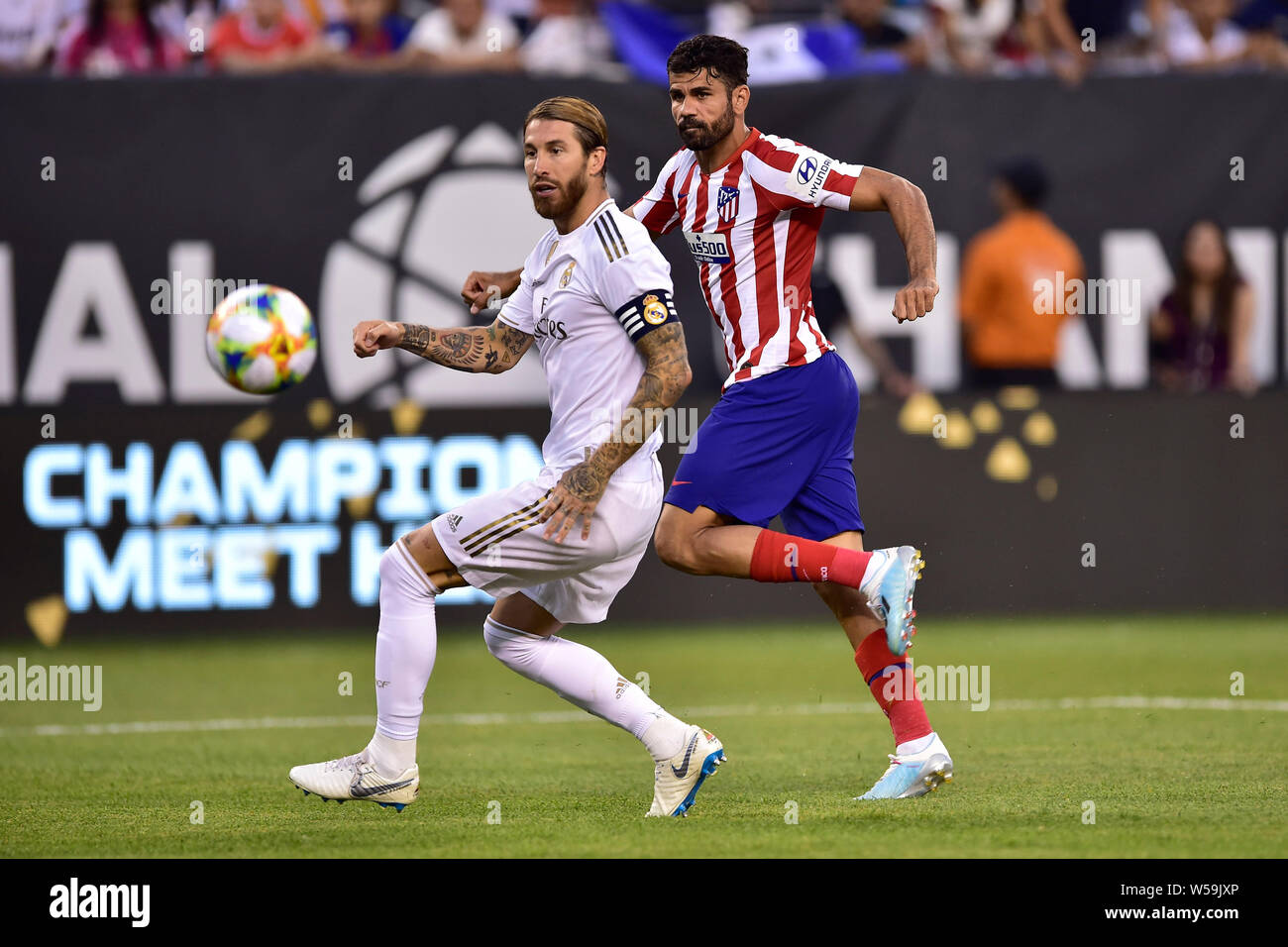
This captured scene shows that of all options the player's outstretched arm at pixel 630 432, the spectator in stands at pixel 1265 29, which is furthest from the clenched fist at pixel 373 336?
the spectator in stands at pixel 1265 29

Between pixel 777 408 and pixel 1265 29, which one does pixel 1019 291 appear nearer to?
pixel 1265 29

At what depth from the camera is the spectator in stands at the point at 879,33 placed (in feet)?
43.4

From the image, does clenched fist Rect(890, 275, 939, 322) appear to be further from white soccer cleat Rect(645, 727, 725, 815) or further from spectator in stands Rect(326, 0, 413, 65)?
spectator in stands Rect(326, 0, 413, 65)

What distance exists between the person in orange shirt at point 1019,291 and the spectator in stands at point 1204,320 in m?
0.86

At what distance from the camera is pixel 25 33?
12812 mm

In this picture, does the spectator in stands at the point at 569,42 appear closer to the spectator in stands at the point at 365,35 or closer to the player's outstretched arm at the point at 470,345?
the spectator in stands at the point at 365,35

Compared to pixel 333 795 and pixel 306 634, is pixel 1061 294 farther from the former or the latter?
pixel 333 795

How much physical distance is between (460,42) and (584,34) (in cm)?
96

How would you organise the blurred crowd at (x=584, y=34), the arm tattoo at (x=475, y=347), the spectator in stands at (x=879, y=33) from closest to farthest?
the arm tattoo at (x=475, y=347)
the blurred crowd at (x=584, y=34)
the spectator in stands at (x=879, y=33)

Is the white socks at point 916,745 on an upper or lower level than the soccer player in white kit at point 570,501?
lower

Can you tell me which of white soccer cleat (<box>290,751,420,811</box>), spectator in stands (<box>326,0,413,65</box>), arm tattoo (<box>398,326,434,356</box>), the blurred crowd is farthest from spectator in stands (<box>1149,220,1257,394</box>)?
white soccer cleat (<box>290,751,420,811</box>)

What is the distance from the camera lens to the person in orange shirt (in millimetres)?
12125

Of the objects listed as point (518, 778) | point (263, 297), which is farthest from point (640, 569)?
point (263, 297)

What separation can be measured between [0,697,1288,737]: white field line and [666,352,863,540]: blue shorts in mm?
2466
